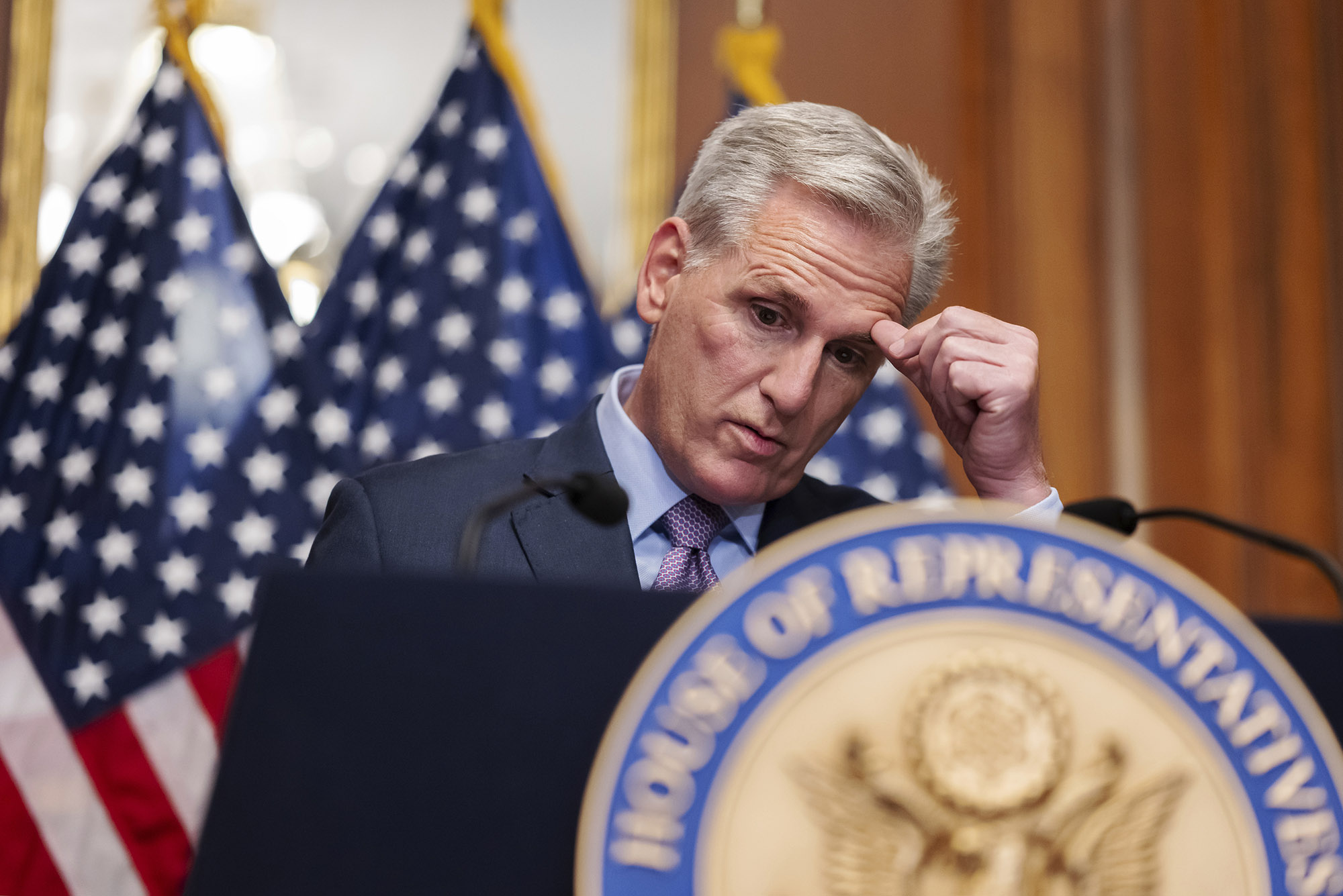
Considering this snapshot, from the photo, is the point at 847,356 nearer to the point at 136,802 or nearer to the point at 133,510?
the point at 133,510

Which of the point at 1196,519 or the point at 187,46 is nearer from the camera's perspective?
the point at 1196,519

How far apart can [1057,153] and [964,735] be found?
2938mm

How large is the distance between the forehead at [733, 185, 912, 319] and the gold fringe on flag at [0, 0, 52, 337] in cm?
225

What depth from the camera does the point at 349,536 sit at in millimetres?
1420

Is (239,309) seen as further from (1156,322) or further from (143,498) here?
(1156,322)

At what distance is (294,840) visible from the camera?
23.4 inches

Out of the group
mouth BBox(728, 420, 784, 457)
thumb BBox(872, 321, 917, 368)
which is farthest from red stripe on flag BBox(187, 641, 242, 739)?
thumb BBox(872, 321, 917, 368)

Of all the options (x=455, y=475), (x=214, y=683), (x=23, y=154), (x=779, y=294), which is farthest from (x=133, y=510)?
(x=779, y=294)

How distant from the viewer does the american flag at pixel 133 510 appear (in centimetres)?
254

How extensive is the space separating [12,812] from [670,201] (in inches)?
85.2

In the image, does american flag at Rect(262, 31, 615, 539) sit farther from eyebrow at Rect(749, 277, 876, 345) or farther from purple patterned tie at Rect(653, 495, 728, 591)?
eyebrow at Rect(749, 277, 876, 345)

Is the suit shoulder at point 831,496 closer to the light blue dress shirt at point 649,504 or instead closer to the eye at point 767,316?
the light blue dress shirt at point 649,504

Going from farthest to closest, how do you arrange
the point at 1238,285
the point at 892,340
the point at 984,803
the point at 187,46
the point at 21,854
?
the point at 1238,285
the point at 187,46
the point at 21,854
the point at 892,340
the point at 984,803

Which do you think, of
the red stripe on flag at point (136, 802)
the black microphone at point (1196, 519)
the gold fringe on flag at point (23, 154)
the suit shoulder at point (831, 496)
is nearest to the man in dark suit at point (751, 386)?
the suit shoulder at point (831, 496)
